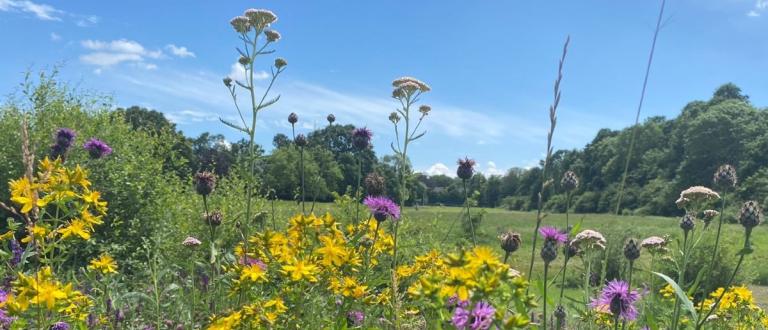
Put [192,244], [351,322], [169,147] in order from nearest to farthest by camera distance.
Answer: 1. [351,322]
2. [192,244]
3. [169,147]

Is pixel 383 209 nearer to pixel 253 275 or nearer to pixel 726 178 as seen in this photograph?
pixel 253 275

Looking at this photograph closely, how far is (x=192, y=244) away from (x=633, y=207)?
4140cm

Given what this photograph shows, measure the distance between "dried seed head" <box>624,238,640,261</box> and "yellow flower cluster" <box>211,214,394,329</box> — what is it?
0.92 meters

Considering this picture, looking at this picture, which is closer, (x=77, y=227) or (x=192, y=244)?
(x=77, y=227)

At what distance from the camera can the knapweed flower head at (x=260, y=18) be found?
333 centimetres

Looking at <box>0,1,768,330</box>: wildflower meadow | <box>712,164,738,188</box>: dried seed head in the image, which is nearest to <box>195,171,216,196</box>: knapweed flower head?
<box>0,1,768,330</box>: wildflower meadow

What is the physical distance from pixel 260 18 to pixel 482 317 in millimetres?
2636

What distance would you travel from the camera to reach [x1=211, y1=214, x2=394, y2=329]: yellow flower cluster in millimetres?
1742

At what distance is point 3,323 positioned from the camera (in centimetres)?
207

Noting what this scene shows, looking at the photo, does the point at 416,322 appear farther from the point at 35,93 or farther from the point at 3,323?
the point at 35,93

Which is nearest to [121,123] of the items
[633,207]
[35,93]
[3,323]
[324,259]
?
[35,93]

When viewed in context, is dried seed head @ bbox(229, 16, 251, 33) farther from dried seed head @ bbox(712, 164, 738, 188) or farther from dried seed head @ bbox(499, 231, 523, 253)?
dried seed head @ bbox(712, 164, 738, 188)

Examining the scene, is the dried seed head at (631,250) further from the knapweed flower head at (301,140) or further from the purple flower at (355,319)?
the knapweed flower head at (301,140)

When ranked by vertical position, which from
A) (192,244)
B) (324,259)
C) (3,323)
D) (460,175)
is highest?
(460,175)
